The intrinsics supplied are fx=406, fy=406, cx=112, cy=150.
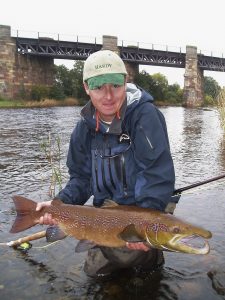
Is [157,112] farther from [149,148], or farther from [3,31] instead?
[3,31]

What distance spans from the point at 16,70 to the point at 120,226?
54617mm

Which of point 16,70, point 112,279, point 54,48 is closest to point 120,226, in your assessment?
point 112,279

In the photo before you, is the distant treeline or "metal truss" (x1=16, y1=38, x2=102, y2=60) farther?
"metal truss" (x1=16, y1=38, x2=102, y2=60)

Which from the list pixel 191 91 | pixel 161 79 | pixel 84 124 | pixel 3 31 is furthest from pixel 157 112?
pixel 161 79

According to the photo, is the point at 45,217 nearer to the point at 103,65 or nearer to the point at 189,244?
the point at 189,244

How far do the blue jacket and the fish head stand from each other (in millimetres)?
388

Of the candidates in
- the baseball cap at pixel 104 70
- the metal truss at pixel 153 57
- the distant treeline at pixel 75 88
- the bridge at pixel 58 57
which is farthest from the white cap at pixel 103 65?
the metal truss at pixel 153 57

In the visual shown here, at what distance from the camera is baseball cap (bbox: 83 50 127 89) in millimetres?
3602

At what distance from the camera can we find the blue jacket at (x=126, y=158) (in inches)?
141

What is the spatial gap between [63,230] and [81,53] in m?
58.8

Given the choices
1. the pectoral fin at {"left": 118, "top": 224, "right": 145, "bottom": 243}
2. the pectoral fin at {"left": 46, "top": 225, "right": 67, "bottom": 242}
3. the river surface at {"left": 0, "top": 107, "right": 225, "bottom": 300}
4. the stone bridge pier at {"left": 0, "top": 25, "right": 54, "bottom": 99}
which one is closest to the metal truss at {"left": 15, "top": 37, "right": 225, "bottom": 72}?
the stone bridge pier at {"left": 0, "top": 25, "right": 54, "bottom": 99}

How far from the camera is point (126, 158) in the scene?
3836 millimetres

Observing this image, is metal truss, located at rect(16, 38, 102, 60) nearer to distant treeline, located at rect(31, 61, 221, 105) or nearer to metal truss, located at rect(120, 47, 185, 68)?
distant treeline, located at rect(31, 61, 221, 105)

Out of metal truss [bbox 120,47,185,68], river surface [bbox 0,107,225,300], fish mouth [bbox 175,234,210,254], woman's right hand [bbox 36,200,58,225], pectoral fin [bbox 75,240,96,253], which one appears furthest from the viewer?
metal truss [bbox 120,47,185,68]
